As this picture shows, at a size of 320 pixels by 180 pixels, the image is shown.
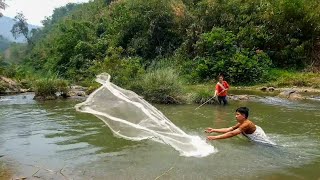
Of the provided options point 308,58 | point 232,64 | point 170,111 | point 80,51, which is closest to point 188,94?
point 170,111

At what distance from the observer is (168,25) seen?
3359cm

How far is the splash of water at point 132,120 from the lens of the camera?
8.18m

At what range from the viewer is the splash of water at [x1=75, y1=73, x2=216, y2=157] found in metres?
8.18

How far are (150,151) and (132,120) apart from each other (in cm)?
136

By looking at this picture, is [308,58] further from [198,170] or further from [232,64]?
[198,170]

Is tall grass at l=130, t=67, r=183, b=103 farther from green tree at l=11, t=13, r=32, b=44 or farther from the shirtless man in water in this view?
green tree at l=11, t=13, r=32, b=44

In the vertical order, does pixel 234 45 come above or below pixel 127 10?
below

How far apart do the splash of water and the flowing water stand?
1.11 ft

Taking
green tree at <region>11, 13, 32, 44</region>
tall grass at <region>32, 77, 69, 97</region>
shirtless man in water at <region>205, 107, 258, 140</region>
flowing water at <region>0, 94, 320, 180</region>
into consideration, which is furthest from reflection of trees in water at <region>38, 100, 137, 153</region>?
green tree at <region>11, 13, 32, 44</region>

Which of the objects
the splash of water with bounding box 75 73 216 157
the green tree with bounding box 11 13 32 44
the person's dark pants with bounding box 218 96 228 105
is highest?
the green tree with bounding box 11 13 32 44

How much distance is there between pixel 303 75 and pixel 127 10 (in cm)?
1774

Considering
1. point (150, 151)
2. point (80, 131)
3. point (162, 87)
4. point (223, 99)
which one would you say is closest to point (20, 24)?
point (162, 87)

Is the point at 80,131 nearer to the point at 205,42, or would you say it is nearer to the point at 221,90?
the point at 221,90

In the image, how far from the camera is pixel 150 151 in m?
9.41
